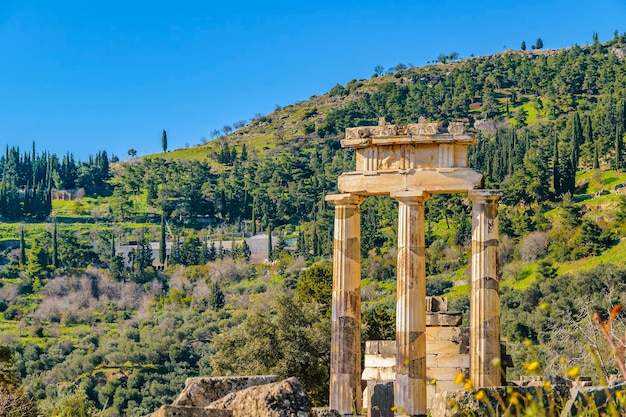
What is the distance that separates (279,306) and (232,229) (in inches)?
4602

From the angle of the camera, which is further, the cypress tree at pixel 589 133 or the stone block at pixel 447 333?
the cypress tree at pixel 589 133

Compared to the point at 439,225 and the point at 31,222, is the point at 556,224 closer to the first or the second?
the point at 439,225

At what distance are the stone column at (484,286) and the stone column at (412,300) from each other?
1.09m

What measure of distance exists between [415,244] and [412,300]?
1195 mm

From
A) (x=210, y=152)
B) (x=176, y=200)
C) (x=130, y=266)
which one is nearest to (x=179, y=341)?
(x=130, y=266)

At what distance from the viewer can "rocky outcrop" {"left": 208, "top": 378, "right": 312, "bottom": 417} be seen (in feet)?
22.6

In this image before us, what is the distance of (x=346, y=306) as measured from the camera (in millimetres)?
26359

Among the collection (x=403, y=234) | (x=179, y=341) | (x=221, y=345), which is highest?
(x=403, y=234)

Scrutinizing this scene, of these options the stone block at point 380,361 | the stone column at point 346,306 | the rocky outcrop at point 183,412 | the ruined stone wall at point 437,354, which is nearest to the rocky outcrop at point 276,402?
the rocky outcrop at point 183,412

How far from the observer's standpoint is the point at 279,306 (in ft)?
150

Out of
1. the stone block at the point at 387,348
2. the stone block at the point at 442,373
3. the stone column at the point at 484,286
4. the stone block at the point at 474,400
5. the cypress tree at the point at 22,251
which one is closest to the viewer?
the stone block at the point at 474,400

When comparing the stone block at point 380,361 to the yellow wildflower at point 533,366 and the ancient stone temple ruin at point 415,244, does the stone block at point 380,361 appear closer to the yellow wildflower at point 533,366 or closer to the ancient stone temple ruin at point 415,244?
the ancient stone temple ruin at point 415,244

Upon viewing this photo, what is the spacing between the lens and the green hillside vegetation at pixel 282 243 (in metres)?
57.6

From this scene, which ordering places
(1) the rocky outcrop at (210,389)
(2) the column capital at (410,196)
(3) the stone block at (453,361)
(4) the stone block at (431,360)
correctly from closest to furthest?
(1) the rocky outcrop at (210,389), (2) the column capital at (410,196), (3) the stone block at (453,361), (4) the stone block at (431,360)
